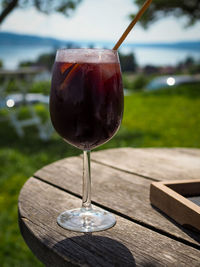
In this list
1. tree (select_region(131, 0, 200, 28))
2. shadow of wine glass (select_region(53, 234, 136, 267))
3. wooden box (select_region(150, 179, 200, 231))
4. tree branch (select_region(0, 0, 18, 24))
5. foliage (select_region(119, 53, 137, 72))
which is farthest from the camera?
foliage (select_region(119, 53, 137, 72))

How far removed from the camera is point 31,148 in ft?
15.9

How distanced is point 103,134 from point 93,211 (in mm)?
221

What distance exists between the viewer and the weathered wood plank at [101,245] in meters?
0.78

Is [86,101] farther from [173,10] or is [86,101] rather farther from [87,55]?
[173,10]

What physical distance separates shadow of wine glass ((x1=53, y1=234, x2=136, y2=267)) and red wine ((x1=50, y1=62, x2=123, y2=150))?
0.25m

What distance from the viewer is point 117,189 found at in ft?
3.83

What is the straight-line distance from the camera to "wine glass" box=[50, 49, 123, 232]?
0.92 meters

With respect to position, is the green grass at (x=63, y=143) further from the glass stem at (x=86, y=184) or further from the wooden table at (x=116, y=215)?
the glass stem at (x=86, y=184)

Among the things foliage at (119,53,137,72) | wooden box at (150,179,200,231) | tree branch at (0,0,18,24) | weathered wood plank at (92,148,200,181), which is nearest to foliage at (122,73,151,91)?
foliage at (119,53,137,72)

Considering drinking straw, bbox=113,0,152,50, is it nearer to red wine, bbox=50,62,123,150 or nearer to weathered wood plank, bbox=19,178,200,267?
red wine, bbox=50,62,123,150

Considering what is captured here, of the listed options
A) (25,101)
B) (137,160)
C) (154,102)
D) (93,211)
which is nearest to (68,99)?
(93,211)

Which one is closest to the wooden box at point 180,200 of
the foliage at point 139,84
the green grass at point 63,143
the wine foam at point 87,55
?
the wine foam at point 87,55

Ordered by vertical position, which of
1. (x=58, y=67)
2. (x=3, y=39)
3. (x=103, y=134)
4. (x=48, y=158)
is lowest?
(x=48, y=158)

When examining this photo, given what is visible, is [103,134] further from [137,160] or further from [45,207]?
[137,160]
